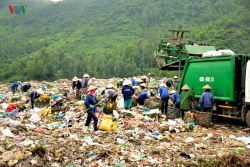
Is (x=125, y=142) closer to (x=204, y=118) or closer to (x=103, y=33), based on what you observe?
(x=204, y=118)

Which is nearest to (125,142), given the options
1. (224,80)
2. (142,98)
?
(224,80)

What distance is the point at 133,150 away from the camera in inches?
198

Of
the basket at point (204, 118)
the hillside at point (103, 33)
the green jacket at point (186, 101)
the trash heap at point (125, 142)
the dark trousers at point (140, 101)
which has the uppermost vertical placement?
the hillside at point (103, 33)

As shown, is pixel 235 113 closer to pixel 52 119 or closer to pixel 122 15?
pixel 52 119

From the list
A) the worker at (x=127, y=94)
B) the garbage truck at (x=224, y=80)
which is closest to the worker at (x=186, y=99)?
the garbage truck at (x=224, y=80)

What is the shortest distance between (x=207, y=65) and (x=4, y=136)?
226 inches

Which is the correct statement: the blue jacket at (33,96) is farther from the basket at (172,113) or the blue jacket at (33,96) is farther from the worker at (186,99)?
the worker at (186,99)

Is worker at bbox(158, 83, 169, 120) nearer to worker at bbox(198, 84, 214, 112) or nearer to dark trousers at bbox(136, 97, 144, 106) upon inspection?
dark trousers at bbox(136, 97, 144, 106)

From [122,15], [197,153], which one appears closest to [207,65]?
[197,153]

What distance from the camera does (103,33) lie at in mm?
91938

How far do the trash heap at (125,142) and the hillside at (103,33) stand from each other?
1494 inches

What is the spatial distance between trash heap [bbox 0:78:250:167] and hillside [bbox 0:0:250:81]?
125 feet

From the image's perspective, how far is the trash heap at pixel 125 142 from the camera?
445cm

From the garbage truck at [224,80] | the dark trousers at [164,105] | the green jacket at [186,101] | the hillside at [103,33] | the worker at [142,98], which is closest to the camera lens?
the garbage truck at [224,80]
